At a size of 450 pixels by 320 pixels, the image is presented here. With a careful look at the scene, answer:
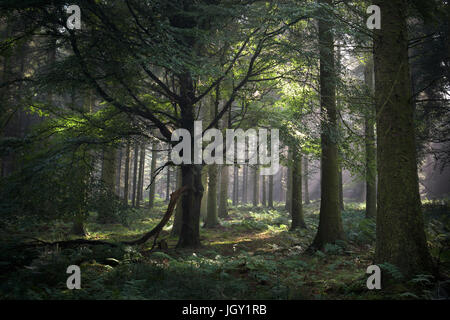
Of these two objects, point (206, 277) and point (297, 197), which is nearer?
point (206, 277)

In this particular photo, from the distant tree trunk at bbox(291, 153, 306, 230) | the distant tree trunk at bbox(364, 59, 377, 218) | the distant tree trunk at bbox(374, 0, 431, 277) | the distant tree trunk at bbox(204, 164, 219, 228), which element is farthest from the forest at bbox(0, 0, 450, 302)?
the distant tree trunk at bbox(204, 164, 219, 228)

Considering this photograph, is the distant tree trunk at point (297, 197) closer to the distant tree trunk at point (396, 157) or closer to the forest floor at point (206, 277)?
the forest floor at point (206, 277)

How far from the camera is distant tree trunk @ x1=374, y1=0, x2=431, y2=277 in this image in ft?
16.6

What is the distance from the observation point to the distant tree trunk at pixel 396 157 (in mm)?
5066

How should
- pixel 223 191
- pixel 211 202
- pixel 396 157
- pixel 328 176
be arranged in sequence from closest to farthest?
pixel 396 157, pixel 328 176, pixel 211 202, pixel 223 191

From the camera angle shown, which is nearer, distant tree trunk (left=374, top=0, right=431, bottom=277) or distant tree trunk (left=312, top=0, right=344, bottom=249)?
distant tree trunk (left=374, top=0, right=431, bottom=277)

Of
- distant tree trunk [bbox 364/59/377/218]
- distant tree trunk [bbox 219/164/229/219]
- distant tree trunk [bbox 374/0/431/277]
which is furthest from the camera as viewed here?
distant tree trunk [bbox 219/164/229/219]

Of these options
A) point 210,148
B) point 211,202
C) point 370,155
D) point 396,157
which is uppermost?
point 210,148

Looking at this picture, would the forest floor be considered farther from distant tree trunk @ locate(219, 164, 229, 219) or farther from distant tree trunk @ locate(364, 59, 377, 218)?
distant tree trunk @ locate(219, 164, 229, 219)

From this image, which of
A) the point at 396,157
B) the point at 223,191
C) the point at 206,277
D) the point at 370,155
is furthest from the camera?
the point at 223,191

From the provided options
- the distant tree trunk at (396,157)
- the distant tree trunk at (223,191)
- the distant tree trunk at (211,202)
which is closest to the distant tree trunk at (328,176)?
the distant tree trunk at (396,157)

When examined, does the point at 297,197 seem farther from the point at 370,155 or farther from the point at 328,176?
the point at 328,176

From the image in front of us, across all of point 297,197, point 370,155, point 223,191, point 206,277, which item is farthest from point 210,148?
point 223,191

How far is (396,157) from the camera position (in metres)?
5.23
